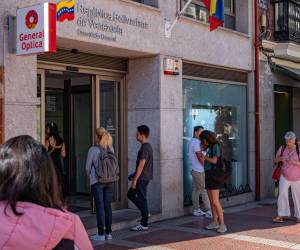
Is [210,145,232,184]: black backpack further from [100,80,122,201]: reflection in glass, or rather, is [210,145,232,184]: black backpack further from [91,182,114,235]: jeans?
[100,80,122,201]: reflection in glass

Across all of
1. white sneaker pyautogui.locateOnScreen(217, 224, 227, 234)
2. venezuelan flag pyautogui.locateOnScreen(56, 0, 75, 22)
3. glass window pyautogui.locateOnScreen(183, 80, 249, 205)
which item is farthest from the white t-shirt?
venezuelan flag pyautogui.locateOnScreen(56, 0, 75, 22)

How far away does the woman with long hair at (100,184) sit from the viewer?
24.8 ft

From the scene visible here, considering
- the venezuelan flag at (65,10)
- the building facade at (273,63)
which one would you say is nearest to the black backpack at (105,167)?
the venezuelan flag at (65,10)

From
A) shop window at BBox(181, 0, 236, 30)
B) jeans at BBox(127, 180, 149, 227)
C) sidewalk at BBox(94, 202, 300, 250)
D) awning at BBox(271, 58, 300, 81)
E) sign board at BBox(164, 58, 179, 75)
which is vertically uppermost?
shop window at BBox(181, 0, 236, 30)

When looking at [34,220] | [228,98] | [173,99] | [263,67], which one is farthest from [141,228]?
[34,220]

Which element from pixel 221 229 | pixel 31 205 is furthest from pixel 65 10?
pixel 31 205

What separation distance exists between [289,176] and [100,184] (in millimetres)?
3775

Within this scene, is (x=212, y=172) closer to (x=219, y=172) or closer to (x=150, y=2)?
(x=219, y=172)

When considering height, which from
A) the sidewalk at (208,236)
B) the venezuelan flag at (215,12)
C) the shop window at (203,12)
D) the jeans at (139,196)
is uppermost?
the shop window at (203,12)

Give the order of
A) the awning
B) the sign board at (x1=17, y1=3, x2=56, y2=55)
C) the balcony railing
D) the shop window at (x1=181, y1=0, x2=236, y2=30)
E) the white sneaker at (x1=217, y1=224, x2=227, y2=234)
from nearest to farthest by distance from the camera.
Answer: the sign board at (x1=17, y1=3, x2=56, y2=55)
the white sneaker at (x1=217, y1=224, x2=227, y2=234)
the shop window at (x1=181, y1=0, x2=236, y2=30)
the awning
the balcony railing

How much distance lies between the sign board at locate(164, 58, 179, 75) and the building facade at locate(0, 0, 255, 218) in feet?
0.19

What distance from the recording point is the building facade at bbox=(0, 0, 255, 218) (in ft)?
28.5

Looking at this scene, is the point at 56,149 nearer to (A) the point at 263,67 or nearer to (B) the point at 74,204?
(B) the point at 74,204

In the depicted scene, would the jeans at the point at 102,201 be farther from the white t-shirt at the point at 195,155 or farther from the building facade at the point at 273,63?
the building facade at the point at 273,63
